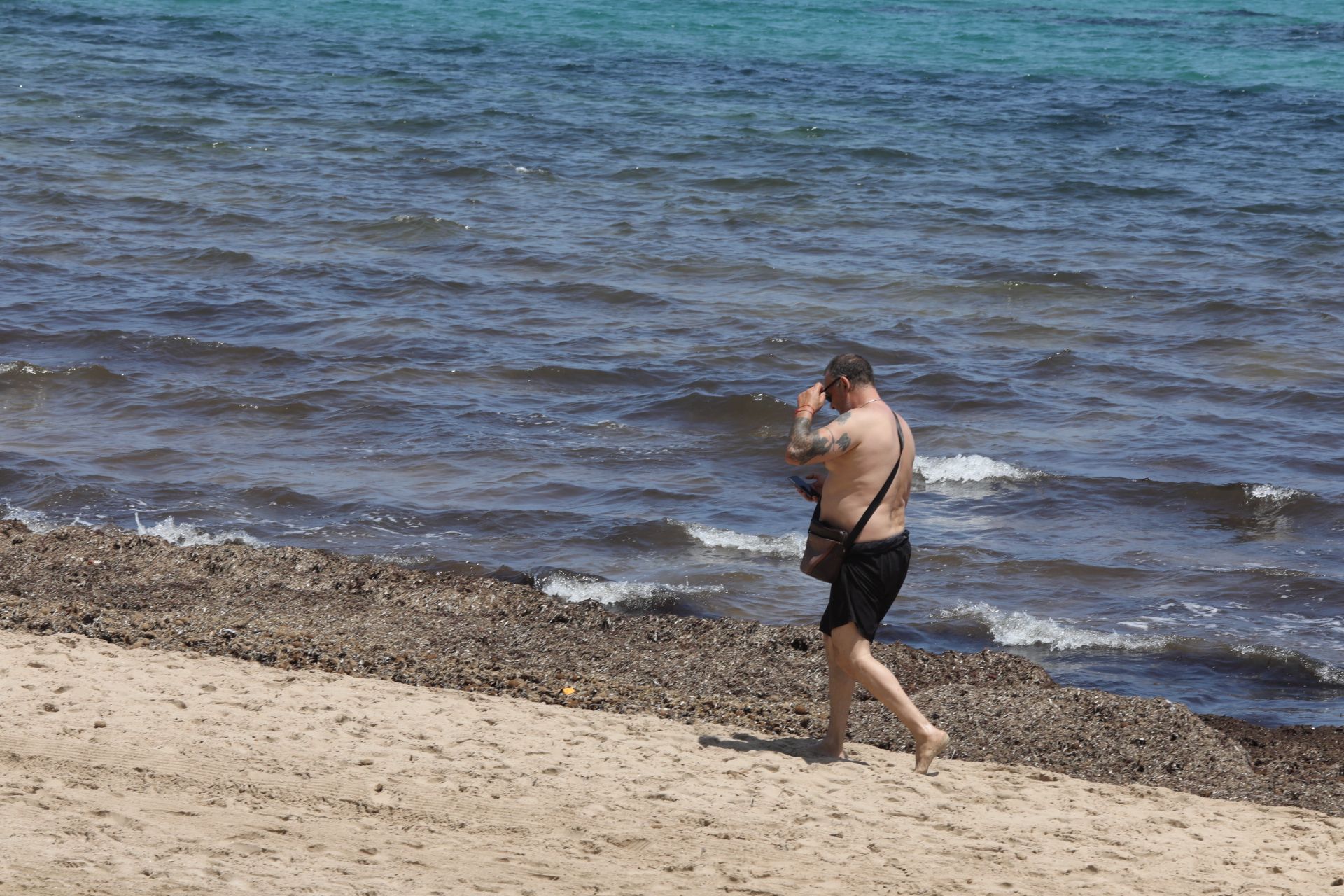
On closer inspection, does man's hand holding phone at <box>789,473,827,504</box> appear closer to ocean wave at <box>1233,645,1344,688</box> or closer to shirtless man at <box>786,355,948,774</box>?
shirtless man at <box>786,355,948,774</box>

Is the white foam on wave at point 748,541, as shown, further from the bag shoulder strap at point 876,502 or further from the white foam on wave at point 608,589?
the bag shoulder strap at point 876,502

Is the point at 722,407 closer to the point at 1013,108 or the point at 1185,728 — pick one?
the point at 1185,728

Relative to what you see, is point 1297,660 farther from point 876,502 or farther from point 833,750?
point 876,502

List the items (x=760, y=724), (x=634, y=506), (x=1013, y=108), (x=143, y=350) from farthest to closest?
(x=1013, y=108)
(x=143, y=350)
(x=634, y=506)
(x=760, y=724)

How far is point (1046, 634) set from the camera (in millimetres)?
8609

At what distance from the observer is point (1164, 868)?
213 inches

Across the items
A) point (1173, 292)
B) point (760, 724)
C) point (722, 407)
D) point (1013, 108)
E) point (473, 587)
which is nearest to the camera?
point (760, 724)

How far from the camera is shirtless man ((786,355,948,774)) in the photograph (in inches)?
241

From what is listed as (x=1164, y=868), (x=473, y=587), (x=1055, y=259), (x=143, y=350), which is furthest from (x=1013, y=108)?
(x=1164, y=868)

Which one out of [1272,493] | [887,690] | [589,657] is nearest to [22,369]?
[589,657]

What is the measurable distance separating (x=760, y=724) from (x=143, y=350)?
855cm

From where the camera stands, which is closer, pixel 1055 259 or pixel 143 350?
pixel 143 350

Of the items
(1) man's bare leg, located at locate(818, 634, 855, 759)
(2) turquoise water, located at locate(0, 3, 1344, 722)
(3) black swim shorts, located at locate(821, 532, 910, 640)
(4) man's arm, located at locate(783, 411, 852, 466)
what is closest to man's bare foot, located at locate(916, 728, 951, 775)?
(1) man's bare leg, located at locate(818, 634, 855, 759)

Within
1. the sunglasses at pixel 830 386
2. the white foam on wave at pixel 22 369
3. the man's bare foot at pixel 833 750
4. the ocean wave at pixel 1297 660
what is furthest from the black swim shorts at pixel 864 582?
the white foam on wave at pixel 22 369
